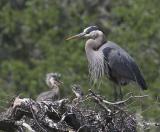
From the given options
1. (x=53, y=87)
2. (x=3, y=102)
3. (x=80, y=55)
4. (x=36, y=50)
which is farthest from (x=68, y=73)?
(x=3, y=102)

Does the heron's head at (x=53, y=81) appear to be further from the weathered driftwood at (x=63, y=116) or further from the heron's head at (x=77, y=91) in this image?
the weathered driftwood at (x=63, y=116)

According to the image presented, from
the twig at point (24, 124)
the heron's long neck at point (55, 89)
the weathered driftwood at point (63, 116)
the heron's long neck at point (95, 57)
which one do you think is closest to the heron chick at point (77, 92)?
the heron's long neck at point (95, 57)

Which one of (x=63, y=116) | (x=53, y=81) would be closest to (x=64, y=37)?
(x=53, y=81)

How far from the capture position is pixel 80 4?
1092 inches

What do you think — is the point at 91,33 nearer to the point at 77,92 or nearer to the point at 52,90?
the point at 52,90

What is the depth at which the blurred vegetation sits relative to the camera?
23.1 meters

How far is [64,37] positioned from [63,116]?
15.7m

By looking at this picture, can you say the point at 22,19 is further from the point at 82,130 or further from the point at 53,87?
the point at 82,130

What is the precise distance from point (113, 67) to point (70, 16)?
1402 cm

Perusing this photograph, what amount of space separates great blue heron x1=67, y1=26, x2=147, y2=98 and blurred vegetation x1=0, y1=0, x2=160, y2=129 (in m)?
5.97

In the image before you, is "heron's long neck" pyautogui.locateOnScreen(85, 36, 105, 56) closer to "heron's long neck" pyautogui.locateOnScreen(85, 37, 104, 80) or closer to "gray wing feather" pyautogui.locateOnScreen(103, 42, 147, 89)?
"heron's long neck" pyautogui.locateOnScreen(85, 37, 104, 80)

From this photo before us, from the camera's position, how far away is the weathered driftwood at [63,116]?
34.0 feet

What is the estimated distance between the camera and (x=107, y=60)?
13609mm

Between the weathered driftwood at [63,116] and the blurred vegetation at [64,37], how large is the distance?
873 cm
